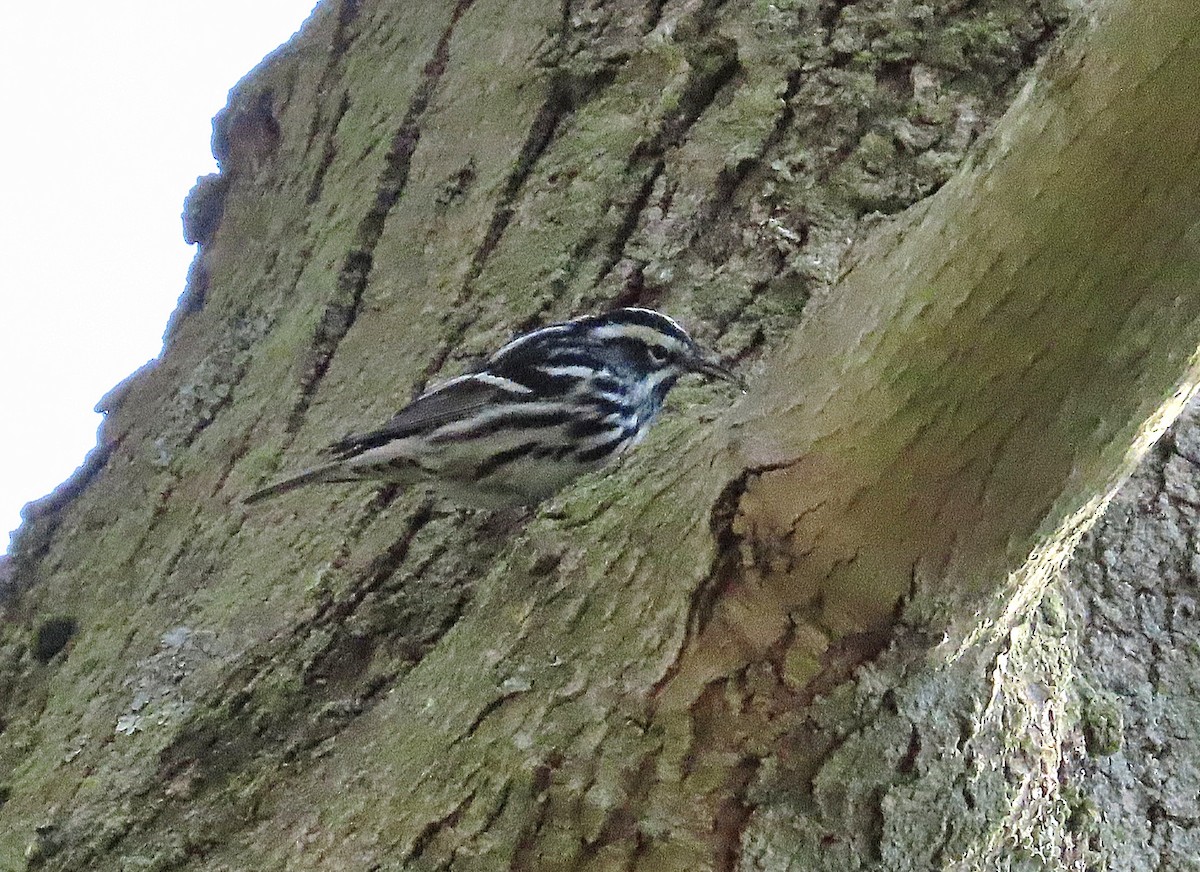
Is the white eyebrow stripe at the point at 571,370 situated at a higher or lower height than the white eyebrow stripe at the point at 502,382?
lower

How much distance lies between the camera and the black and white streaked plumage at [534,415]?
1.81 metres

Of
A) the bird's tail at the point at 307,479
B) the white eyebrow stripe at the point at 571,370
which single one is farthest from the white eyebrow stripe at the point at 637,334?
the bird's tail at the point at 307,479

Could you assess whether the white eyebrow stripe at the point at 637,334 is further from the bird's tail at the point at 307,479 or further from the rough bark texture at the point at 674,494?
the bird's tail at the point at 307,479

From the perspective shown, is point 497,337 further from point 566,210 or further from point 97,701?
point 97,701

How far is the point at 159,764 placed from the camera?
1.54m

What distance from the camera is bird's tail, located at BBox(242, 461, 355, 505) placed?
5.90 feet

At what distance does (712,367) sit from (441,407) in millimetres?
439

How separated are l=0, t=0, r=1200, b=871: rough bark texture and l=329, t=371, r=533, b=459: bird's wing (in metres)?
0.04

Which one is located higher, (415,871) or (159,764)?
(159,764)

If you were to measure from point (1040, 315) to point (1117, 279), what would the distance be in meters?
0.06

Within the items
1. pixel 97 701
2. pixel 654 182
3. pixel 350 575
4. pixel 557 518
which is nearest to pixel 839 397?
pixel 557 518

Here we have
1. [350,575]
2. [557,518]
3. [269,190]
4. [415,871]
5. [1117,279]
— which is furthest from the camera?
[269,190]

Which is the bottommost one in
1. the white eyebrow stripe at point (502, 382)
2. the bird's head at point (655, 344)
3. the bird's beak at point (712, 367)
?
the bird's beak at point (712, 367)

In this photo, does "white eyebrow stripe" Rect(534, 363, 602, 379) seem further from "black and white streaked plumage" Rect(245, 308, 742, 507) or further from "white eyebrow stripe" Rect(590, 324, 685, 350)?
"white eyebrow stripe" Rect(590, 324, 685, 350)
